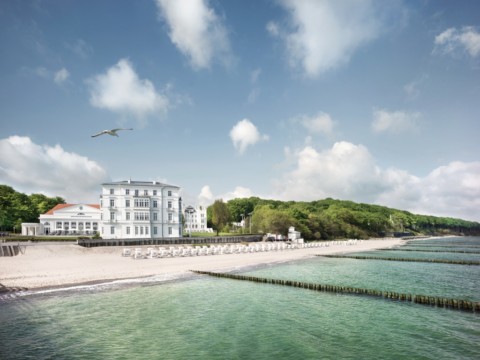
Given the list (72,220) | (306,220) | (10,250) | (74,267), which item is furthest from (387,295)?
(72,220)

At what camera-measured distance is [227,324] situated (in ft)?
48.2

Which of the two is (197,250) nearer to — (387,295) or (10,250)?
(10,250)

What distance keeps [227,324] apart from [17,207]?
3504 inches

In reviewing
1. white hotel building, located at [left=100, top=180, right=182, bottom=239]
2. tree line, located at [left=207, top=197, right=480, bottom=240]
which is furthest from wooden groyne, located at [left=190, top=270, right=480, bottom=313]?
tree line, located at [left=207, top=197, right=480, bottom=240]

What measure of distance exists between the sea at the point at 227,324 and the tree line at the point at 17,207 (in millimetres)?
71232

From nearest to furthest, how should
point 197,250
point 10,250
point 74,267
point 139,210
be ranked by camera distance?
point 74,267
point 10,250
point 197,250
point 139,210

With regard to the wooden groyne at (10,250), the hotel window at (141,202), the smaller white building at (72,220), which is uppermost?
the hotel window at (141,202)

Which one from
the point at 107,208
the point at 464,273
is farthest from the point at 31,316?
the point at 107,208

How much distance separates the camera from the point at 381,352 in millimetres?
11539

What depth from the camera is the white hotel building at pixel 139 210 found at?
212 feet

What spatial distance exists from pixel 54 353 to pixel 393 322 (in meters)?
14.1

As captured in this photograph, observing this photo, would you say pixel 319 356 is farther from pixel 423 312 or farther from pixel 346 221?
pixel 346 221

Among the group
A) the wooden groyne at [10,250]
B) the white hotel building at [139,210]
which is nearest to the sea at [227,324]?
the wooden groyne at [10,250]

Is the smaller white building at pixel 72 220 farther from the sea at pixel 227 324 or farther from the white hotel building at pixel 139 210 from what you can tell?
the sea at pixel 227 324
